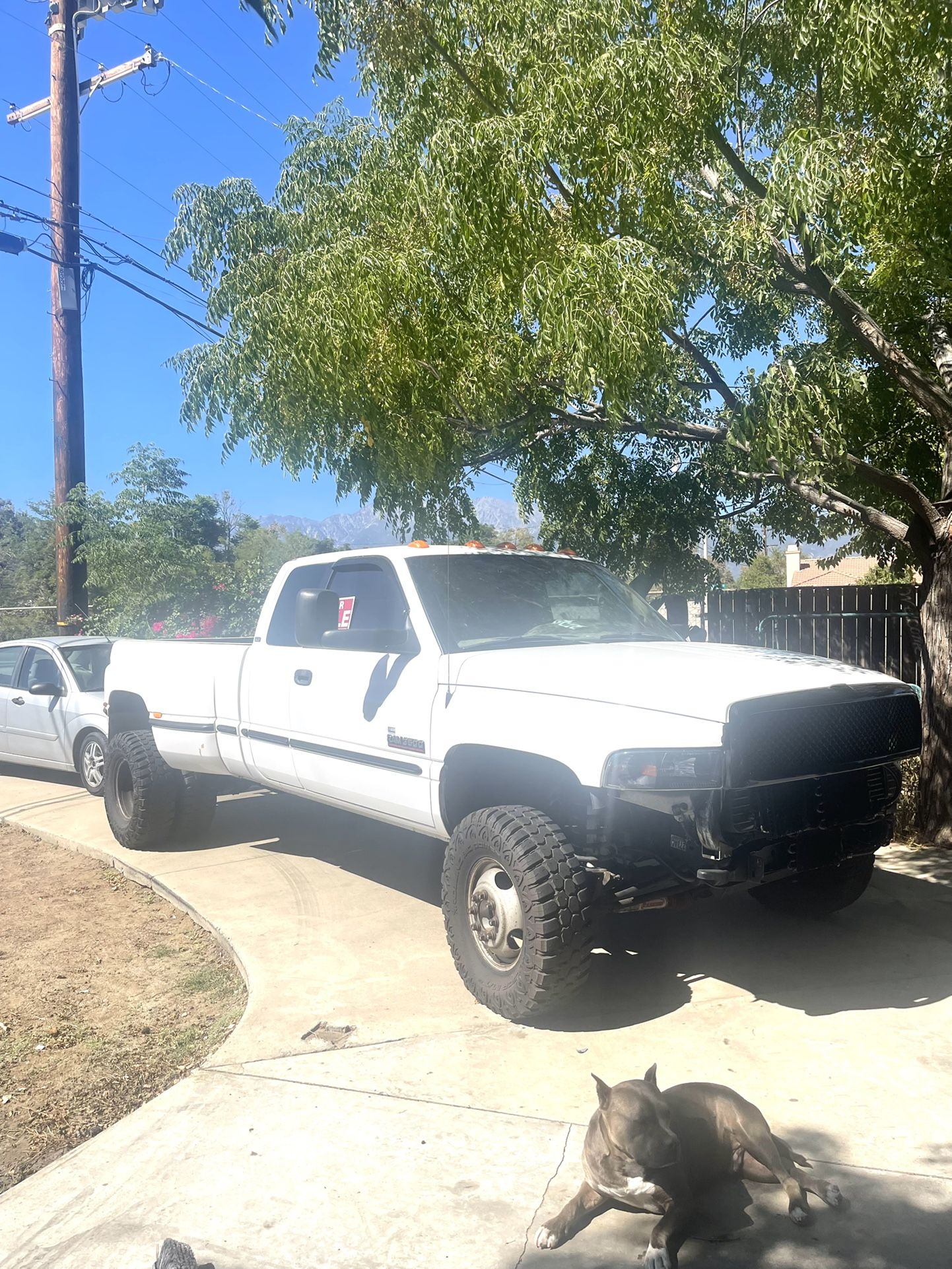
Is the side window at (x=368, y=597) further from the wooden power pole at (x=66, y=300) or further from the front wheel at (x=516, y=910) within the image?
the wooden power pole at (x=66, y=300)

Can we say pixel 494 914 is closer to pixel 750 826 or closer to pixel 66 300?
pixel 750 826

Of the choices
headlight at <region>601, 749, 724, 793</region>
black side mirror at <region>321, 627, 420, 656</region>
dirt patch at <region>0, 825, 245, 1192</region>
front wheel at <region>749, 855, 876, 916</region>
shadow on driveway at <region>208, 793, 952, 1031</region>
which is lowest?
A: dirt patch at <region>0, 825, 245, 1192</region>

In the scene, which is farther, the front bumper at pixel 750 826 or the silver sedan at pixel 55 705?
the silver sedan at pixel 55 705

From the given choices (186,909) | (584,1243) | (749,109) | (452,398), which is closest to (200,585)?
(452,398)

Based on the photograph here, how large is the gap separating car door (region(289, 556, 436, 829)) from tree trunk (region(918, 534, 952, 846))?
3661 millimetres

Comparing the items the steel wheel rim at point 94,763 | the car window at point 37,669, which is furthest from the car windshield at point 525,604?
the car window at point 37,669

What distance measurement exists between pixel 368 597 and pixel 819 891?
2.86m

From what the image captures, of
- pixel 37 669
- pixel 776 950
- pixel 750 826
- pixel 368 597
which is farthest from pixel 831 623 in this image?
pixel 37 669

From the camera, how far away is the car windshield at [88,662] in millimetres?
10273

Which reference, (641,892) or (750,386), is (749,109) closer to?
(750,386)

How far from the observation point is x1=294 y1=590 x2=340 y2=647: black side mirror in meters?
5.32

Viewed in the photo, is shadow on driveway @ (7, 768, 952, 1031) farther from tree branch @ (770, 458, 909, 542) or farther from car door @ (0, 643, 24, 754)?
car door @ (0, 643, 24, 754)

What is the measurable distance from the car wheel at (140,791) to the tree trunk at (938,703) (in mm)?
5100

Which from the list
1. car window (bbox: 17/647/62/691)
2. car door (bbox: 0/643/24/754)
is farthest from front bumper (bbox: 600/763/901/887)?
car door (bbox: 0/643/24/754)
